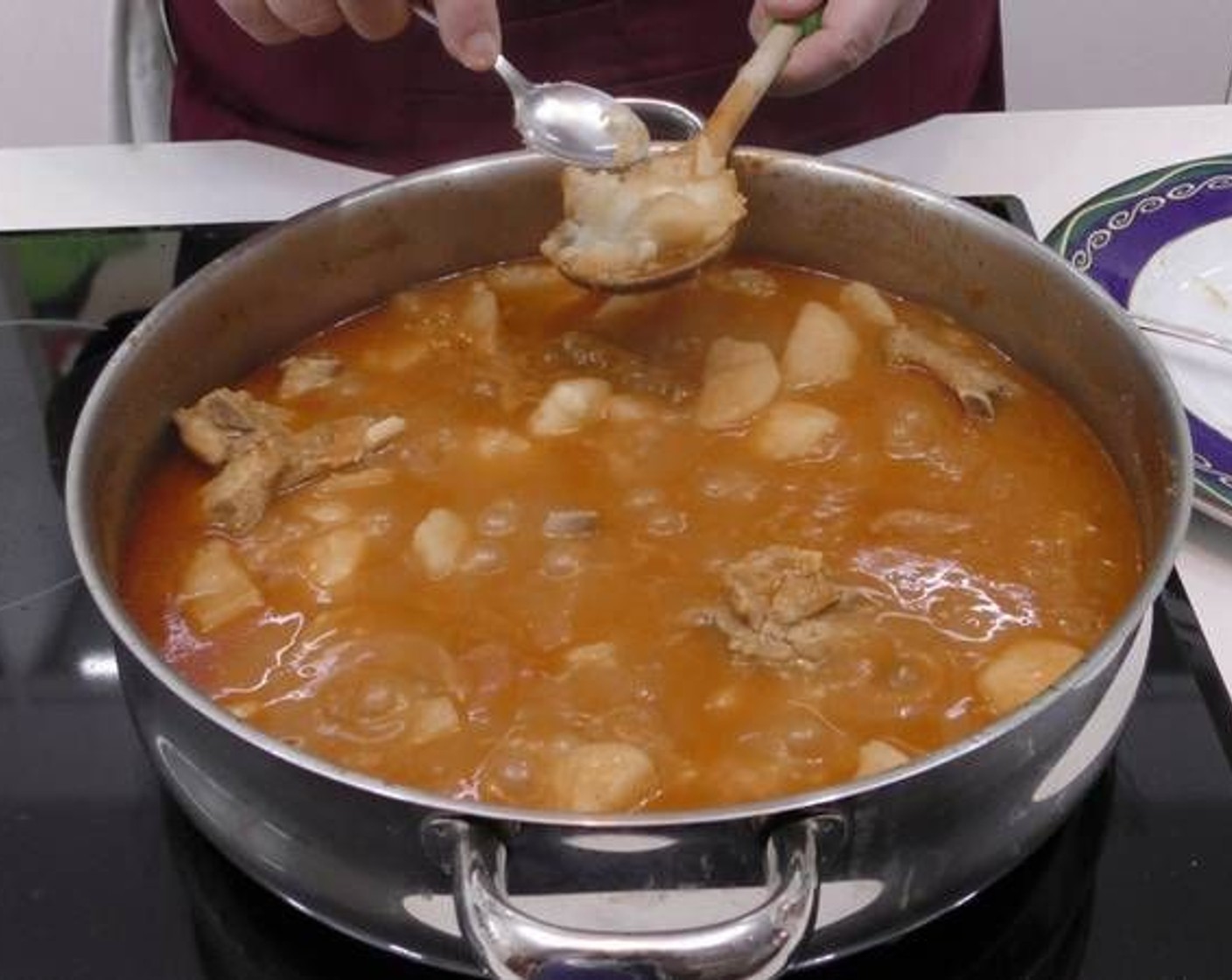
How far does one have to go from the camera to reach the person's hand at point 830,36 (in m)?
1.38

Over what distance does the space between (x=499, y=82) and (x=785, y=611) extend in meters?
0.80

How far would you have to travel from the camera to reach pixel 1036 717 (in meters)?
0.85

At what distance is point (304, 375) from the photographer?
141 cm

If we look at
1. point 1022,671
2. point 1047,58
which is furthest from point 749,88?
point 1047,58

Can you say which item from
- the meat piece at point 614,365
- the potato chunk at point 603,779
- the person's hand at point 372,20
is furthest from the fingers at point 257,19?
the potato chunk at point 603,779

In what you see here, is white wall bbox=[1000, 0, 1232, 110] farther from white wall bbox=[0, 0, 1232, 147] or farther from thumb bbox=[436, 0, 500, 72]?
thumb bbox=[436, 0, 500, 72]

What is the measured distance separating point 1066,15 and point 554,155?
1.92 metres

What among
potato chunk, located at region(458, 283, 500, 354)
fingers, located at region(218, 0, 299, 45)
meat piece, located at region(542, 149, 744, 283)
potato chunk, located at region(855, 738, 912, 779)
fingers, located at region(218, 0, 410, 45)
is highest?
fingers, located at region(218, 0, 410, 45)

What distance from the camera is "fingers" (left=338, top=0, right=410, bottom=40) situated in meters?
1.31

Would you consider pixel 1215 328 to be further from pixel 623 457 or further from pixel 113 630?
pixel 113 630

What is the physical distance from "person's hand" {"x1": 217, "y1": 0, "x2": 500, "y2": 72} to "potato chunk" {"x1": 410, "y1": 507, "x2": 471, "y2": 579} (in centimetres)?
36

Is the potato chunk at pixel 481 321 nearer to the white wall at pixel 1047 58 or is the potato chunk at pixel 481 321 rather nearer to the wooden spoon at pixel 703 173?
the wooden spoon at pixel 703 173

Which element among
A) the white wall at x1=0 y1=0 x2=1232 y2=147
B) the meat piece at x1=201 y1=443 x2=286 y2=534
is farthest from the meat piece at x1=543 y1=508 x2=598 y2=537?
the white wall at x1=0 y1=0 x2=1232 y2=147

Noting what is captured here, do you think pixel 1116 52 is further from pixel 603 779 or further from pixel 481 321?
pixel 603 779
